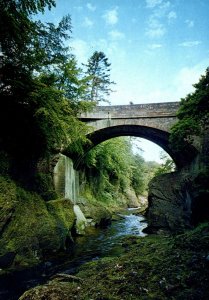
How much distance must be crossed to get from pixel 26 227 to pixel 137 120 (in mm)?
9175

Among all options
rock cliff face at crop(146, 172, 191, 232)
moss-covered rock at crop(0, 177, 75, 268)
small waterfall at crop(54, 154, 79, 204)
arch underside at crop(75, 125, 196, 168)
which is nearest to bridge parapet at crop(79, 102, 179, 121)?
arch underside at crop(75, 125, 196, 168)

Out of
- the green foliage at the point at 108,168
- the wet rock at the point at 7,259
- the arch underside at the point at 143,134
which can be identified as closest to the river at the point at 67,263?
the wet rock at the point at 7,259

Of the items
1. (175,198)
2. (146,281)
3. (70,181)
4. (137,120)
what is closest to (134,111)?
(137,120)

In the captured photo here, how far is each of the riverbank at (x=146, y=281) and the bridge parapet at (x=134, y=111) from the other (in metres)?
9.73

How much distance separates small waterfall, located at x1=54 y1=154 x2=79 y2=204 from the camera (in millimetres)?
13843

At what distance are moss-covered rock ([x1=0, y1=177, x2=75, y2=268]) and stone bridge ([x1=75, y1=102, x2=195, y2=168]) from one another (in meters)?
6.96

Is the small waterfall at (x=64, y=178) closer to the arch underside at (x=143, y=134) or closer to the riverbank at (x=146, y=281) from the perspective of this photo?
the arch underside at (x=143, y=134)

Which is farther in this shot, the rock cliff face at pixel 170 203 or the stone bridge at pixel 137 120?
the stone bridge at pixel 137 120

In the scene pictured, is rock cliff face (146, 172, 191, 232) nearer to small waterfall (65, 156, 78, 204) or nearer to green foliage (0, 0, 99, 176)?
small waterfall (65, 156, 78, 204)

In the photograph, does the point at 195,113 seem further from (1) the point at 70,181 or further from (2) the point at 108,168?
(2) the point at 108,168

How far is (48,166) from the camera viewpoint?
44.0 ft

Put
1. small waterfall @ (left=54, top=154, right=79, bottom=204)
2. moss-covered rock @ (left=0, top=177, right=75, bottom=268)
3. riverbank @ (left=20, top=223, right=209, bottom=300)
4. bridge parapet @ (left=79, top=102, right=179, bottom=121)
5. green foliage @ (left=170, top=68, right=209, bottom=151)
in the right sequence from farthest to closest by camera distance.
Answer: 1. bridge parapet @ (left=79, top=102, right=179, bottom=121)
2. small waterfall @ (left=54, top=154, right=79, bottom=204)
3. green foliage @ (left=170, top=68, right=209, bottom=151)
4. moss-covered rock @ (left=0, top=177, right=75, bottom=268)
5. riverbank @ (left=20, top=223, right=209, bottom=300)

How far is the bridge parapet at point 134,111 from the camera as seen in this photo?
45.8ft

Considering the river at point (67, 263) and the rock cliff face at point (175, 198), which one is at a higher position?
the rock cliff face at point (175, 198)
